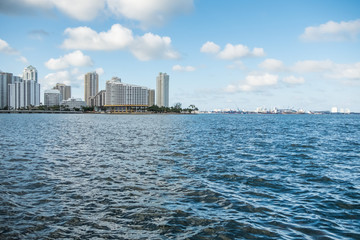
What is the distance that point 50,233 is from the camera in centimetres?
1012

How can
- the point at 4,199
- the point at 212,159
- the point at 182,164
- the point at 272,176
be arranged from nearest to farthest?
the point at 4,199 < the point at 272,176 < the point at 182,164 < the point at 212,159

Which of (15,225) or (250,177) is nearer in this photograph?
(15,225)

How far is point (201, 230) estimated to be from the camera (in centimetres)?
1077

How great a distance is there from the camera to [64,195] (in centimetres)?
1481

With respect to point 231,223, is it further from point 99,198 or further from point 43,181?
point 43,181

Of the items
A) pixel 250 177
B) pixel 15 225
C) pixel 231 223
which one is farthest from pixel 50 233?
pixel 250 177

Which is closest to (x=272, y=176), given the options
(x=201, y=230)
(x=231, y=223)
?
(x=231, y=223)

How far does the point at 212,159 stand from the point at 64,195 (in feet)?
53.2

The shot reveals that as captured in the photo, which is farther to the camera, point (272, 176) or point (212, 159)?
point (212, 159)

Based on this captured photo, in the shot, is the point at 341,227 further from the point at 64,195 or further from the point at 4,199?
the point at 4,199

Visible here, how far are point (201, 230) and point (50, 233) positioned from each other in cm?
581

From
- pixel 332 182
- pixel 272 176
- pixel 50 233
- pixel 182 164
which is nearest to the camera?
pixel 50 233

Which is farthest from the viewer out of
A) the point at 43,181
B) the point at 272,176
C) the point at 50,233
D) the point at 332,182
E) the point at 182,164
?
the point at 182,164

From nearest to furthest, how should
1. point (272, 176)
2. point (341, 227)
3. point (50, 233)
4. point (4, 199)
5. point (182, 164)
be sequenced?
1. point (50, 233)
2. point (341, 227)
3. point (4, 199)
4. point (272, 176)
5. point (182, 164)
